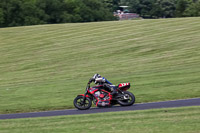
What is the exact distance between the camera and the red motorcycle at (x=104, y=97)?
1470 cm

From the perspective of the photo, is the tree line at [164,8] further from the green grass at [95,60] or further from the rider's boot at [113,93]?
the rider's boot at [113,93]

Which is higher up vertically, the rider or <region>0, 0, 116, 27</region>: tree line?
<region>0, 0, 116, 27</region>: tree line

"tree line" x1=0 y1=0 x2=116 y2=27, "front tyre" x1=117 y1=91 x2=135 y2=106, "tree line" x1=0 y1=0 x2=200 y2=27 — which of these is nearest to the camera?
"front tyre" x1=117 y1=91 x2=135 y2=106

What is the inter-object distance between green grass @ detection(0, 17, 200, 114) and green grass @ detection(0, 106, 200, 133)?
3254mm

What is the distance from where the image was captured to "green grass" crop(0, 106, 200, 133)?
34.0ft

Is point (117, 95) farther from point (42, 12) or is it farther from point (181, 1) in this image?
point (181, 1)

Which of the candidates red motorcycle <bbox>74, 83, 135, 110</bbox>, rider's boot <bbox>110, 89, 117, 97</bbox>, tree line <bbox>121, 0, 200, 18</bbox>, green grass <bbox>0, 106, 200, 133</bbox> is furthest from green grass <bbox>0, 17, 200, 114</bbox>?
tree line <bbox>121, 0, 200, 18</bbox>

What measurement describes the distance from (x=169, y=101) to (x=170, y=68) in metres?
9.23

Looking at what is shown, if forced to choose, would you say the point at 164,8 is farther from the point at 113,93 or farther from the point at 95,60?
the point at 113,93

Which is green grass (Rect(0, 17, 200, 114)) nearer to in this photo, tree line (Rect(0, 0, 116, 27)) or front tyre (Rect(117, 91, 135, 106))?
front tyre (Rect(117, 91, 135, 106))

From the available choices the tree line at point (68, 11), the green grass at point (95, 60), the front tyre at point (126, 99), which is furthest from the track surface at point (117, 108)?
the tree line at point (68, 11)

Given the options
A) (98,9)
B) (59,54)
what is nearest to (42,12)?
(98,9)

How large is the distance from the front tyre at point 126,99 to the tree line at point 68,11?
165ft

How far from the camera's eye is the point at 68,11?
75.2 m
